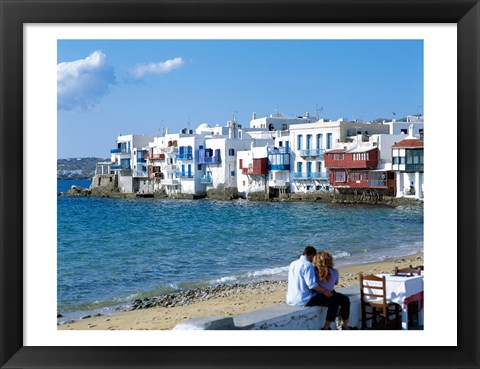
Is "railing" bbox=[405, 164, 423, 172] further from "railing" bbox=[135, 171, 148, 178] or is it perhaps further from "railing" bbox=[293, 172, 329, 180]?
"railing" bbox=[135, 171, 148, 178]

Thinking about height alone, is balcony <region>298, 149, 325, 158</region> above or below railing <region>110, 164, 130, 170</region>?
above

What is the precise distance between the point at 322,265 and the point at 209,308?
2.77m

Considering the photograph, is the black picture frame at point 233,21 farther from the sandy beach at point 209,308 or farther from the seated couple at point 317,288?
the sandy beach at point 209,308

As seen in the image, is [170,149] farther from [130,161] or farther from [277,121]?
[277,121]

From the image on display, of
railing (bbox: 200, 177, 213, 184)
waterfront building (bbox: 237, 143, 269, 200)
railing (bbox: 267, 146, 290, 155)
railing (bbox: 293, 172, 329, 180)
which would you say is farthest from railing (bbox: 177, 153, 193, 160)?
railing (bbox: 293, 172, 329, 180)

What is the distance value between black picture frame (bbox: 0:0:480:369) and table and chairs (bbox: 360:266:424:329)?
0.62 m

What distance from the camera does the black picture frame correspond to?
7.65 ft

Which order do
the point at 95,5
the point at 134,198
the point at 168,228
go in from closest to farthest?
the point at 95,5, the point at 168,228, the point at 134,198

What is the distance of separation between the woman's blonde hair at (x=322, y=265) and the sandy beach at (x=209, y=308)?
1.93 meters

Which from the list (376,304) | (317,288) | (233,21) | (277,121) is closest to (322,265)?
(317,288)

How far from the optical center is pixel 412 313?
310cm
